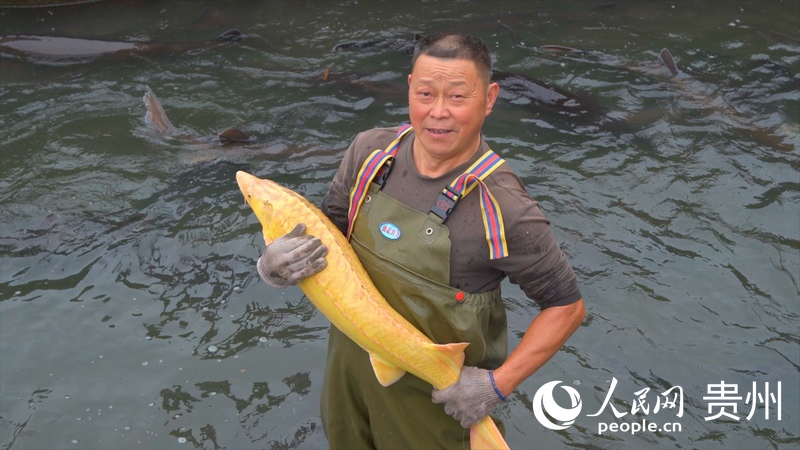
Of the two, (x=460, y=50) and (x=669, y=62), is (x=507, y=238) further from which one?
(x=669, y=62)

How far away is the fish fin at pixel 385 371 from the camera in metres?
2.66

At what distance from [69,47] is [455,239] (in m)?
7.81

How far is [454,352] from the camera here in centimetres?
252

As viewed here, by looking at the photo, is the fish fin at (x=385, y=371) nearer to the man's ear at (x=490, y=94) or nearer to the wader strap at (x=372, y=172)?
the wader strap at (x=372, y=172)

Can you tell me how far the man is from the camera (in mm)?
2482

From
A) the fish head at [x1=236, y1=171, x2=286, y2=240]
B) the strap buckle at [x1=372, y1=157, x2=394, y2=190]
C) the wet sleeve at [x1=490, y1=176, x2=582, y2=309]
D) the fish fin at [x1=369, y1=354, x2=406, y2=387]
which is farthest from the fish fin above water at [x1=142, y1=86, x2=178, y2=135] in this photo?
the wet sleeve at [x1=490, y1=176, x2=582, y2=309]

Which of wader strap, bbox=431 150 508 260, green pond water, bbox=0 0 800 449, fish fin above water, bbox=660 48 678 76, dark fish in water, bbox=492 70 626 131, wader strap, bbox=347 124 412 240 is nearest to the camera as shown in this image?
wader strap, bbox=431 150 508 260

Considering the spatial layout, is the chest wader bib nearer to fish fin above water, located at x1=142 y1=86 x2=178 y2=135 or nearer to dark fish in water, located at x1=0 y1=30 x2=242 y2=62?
fish fin above water, located at x1=142 y1=86 x2=178 y2=135

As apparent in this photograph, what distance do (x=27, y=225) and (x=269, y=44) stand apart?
174 inches

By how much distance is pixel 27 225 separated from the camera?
229 inches

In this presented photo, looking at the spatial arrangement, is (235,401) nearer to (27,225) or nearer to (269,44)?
(27,225)

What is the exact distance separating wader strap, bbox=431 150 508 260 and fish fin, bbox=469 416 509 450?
A: 58cm

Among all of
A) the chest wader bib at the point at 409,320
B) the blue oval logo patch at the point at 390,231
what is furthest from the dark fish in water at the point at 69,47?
the blue oval logo patch at the point at 390,231

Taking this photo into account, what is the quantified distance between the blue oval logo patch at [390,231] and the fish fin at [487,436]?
68cm
